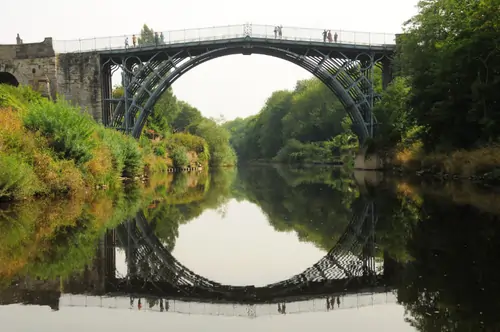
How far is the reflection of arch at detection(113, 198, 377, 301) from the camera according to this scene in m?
8.93

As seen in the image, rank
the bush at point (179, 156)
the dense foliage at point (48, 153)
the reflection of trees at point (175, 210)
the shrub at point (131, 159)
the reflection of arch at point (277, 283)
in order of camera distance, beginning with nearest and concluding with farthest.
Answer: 1. the reflection of arch at point (277, 283)
2. the reflection of trees at point (175, 210)
3. the dense foliage at point (48, 153)
4. the shrub at point (131, 159)
5. the bush at point (179, 156)

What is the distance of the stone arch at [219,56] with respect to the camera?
41.1 m

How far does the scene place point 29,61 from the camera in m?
41.0

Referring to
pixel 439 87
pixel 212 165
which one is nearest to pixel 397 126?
pixel 439 87

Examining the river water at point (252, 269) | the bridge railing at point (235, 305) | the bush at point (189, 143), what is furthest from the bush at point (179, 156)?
the bridge railing at point (235, 305)

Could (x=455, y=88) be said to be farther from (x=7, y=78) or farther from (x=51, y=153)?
(x=7, y=78)

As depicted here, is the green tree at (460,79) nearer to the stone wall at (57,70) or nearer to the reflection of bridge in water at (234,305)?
the reflection of bridge in water at (234,305)

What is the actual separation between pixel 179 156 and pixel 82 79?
16.4m

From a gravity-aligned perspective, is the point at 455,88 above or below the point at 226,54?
below

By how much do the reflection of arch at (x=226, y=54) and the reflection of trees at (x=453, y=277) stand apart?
28.5m

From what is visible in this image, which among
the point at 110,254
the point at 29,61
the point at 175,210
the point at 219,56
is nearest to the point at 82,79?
the point at 29,61

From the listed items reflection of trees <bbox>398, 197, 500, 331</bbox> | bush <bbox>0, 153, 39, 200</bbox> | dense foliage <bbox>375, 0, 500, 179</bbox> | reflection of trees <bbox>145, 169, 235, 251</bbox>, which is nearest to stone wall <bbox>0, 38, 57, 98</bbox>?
reflection of trees <bbox>145, 169, 235, 251</bbox>

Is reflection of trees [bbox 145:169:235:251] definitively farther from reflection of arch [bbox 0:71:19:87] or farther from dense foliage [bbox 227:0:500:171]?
reflection of arch [bbox 0:71:19:87]

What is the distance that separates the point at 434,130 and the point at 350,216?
17312 mm
